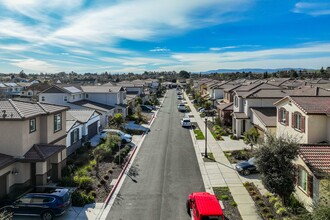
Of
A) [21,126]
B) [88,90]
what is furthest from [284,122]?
[88,90]

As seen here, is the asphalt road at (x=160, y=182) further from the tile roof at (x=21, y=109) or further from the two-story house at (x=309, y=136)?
the tile roof at (x=21, y=109)

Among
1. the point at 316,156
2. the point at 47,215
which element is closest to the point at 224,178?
the point at 316,156

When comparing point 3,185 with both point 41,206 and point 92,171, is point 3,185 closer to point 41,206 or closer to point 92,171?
point 41,206

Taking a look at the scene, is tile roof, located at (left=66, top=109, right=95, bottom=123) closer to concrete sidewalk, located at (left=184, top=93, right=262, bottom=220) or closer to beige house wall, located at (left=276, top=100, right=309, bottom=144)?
concrete sidewalk, located at (left=184, top=93, right=262, bottom=220)

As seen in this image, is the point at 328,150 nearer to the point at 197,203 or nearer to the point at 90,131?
the point at 197,203

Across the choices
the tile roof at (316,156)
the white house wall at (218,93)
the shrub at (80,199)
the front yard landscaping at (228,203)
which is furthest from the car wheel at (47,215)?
the white house wall at (218,93)

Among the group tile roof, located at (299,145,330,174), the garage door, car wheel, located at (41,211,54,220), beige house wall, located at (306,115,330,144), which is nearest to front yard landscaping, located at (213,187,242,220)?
tile roof, located at (299,145,330,174)
